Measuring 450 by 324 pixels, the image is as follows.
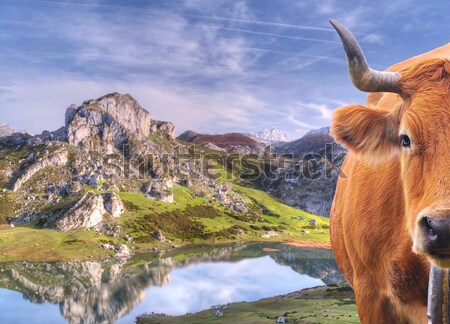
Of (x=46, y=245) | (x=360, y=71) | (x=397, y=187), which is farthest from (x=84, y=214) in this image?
(x=360, y=71)

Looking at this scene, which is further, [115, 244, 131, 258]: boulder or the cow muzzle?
[115, 244, 131, 258]: boulder

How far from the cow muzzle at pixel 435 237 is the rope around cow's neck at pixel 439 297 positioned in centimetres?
60

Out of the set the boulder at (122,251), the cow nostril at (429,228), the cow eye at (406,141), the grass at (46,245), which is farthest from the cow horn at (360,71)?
the boulder at (122,251)

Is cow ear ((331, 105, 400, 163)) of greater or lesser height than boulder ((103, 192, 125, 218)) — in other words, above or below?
above

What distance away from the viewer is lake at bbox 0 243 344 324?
63.8m

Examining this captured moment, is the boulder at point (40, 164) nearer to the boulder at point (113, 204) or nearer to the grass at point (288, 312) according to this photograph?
the boulder at point (113, 204)

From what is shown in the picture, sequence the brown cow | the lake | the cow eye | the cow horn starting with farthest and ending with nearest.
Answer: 1. the lake
2. the cow horn
3. the cow eye
4. the brown cow

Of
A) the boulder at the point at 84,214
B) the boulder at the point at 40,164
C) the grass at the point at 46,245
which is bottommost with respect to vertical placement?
the grass at the point at 46,245

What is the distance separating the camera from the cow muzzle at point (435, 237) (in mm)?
3334

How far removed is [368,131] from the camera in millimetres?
4820

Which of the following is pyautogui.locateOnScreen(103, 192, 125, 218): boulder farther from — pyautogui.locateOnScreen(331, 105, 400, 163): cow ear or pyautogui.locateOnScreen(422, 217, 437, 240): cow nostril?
pyautogui.locateOnScreen(422, 217, 437, 240): cow nostril

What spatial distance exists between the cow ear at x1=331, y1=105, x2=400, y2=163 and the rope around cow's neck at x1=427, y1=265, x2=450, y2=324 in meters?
1.50

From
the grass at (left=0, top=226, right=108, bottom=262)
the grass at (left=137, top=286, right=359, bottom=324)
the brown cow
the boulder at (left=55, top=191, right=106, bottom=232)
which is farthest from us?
the boulder at (left=55, top=191, right=106, bottom=232)

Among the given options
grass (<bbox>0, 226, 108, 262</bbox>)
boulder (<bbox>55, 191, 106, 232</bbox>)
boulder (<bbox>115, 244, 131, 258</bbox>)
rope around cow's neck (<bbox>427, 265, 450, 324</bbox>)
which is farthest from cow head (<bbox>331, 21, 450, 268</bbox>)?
boulder (<bbox>55, 191, 106, 232</bbox>)
